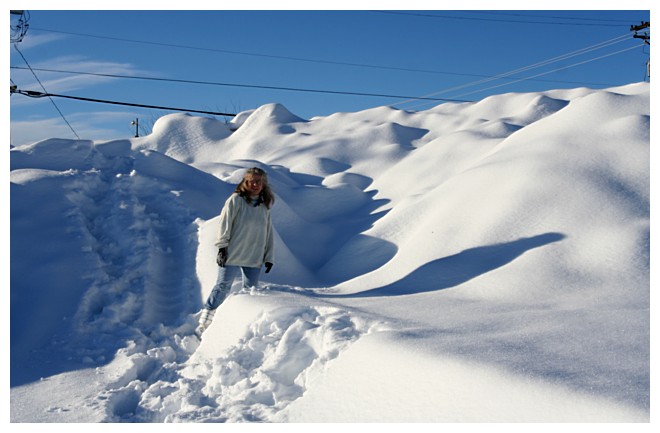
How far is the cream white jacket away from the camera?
6.00m

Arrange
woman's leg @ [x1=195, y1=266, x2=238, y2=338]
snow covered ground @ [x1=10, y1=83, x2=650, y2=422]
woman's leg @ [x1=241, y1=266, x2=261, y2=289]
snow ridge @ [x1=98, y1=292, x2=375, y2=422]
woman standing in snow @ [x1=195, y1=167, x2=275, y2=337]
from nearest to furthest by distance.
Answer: snow covered ground @ [x1=10, y1=83, x2=650, y2=422]
snow ridge @ [x1=98, y1=292, x2=375, y2=422]
woman's leg @ [x1=195, y1=266, x2=238, y2=338]
woman standing in snow @ [x1=195, y1=167, x2=275, y2=337]
woman's leg @ [x1=241, y1=266, x2=261, y2=289]

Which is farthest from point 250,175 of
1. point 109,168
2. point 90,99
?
point 90,99

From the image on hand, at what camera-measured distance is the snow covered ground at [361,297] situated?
3.65m

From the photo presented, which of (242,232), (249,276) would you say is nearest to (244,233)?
(242,232)

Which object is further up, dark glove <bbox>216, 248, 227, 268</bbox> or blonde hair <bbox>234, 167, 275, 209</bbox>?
blonde hair <bbox>234, 167, 275, 209</bbox>

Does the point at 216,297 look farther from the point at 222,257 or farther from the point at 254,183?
the point at 254,183

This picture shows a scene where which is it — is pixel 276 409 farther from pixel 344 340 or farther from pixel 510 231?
pixel 510 231

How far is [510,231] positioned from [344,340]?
10.1 ft

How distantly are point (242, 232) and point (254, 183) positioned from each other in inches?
18.3

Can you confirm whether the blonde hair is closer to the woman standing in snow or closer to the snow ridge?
the woman standing in snow

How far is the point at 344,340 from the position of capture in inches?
174

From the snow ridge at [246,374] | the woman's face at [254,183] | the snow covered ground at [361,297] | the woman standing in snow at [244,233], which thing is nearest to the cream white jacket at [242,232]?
the woman standing in snow at [244,233]

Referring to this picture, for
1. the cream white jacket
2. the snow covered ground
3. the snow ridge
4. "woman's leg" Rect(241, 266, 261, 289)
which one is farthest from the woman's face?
the snow ridge

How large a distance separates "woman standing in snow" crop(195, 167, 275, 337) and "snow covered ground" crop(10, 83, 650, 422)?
30 cm
